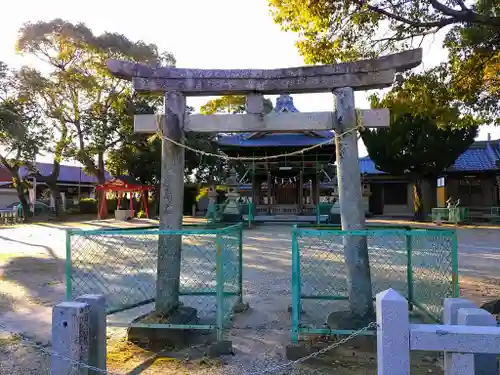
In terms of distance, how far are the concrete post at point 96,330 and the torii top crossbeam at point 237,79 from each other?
10.8 ft

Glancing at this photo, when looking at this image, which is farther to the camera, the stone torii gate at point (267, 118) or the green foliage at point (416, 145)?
the green foliage at point (416, 145)

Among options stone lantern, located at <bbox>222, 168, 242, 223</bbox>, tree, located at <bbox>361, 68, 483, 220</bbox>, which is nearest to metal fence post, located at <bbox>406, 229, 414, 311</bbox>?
tree, located at <bbox>361, 68, 483, 220</bbox>

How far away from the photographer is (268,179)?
85.0ft

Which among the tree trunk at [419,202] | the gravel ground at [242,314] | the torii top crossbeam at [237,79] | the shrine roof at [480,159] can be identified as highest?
the shrine roof at [480,159]

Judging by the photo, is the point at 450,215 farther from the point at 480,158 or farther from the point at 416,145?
the point at 480,158

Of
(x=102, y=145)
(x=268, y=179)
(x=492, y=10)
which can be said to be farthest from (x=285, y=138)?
(x=492, y=10)

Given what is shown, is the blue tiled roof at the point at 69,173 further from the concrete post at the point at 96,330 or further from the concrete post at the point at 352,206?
the concrete post at the point at 96,330

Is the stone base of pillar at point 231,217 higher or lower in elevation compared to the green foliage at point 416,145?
lower

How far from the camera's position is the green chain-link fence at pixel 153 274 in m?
5.20

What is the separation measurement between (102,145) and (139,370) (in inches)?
1095

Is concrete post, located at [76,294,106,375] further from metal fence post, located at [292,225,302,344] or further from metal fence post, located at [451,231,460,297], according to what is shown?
metal fence post, located at [451,231,460,297]

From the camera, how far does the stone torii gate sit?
19.4 ft

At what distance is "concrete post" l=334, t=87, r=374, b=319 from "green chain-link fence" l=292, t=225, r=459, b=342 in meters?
0.22

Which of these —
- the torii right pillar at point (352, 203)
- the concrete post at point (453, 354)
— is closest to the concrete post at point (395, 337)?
the concrete post at point (453, 354)
